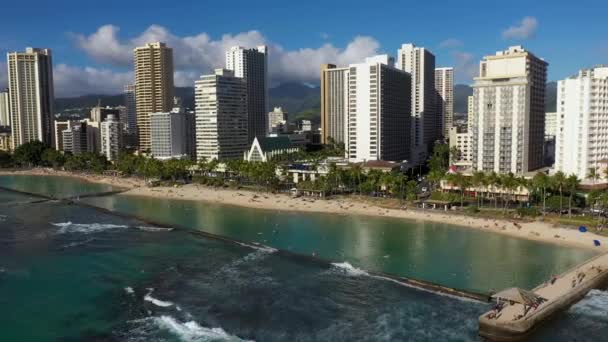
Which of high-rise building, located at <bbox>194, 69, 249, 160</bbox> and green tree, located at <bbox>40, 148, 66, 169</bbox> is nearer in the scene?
high-rise building, located at <bbox>194, 69, 249, 160</bbox>

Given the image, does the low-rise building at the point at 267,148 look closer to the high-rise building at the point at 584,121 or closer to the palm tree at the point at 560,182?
the high-rise building at the point at 584,121

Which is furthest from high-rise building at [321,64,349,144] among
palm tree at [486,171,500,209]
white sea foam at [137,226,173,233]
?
white sea foam at [137,226,173,233]

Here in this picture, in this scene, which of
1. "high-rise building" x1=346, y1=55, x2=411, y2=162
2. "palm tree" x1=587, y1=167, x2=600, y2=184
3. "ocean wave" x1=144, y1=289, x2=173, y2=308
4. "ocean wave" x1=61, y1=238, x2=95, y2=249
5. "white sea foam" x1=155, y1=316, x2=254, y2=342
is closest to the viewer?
"white sea foam" x1=155, y1=316, x2=254, y2=342

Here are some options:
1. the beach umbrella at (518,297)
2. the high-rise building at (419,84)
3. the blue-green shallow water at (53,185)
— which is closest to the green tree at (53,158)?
the blue-green shallow water at (53,185)

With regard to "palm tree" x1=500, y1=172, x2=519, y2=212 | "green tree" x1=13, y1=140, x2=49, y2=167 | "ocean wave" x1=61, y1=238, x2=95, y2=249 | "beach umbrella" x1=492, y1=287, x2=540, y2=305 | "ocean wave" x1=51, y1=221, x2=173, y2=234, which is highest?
"green tree" x1=13, y1=140, x2=49, y2=167

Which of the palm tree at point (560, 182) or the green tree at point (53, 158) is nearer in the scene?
the palm tree at point (560, 182)

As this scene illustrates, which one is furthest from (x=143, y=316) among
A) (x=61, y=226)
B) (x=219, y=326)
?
(x=61, y=226)

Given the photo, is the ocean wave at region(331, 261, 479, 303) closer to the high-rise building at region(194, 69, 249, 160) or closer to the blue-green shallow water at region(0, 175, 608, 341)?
the blue-green shallow water at region(0, 175, 608, 341)
